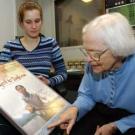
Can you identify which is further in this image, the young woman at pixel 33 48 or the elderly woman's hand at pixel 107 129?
the young woman at pixel 33 48

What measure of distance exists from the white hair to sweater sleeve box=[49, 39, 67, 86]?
67 cm

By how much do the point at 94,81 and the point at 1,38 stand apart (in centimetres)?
193

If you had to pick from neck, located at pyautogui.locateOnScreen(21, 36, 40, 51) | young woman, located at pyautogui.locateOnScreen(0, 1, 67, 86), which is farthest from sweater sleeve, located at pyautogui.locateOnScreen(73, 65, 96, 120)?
neck, located at pyautogui.locateOnScreen(21, 36, 40, 51)

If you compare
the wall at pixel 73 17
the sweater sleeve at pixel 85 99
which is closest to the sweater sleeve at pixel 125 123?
the sweater sleeve at pixel 85 99

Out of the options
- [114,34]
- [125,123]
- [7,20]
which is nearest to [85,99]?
[125,123]

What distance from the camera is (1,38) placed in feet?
10.6

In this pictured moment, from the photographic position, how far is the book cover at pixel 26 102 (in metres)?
1.37

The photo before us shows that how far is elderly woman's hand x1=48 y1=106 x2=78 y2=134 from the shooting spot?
140 centimetres

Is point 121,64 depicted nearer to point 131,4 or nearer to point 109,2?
point 131,4

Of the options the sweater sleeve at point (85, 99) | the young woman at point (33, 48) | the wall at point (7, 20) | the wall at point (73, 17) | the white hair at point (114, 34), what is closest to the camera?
the white hair at point (114, 34)

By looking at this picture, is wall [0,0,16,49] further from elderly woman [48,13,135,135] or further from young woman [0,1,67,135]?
elderly woman [48,13,135,135]

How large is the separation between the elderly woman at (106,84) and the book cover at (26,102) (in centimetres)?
7

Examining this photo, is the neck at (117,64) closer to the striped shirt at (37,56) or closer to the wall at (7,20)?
the striped shirt at (37,56)

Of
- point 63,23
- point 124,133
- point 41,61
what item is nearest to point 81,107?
point 124,133
